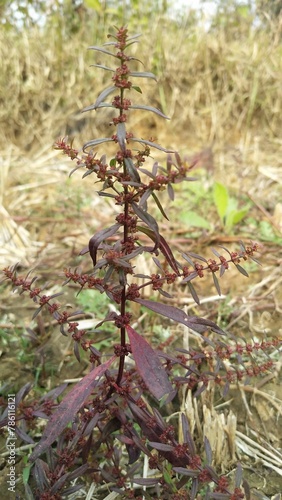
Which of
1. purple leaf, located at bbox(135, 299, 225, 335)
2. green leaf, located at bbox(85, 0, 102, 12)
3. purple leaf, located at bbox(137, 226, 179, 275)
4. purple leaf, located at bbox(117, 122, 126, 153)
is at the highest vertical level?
green leaf, located at bbox(85, 0, 102, 12)

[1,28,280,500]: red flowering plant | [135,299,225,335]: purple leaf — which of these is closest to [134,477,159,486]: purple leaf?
[1,28,280,500]: red flowering plant

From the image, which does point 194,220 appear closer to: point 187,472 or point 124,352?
point 124,352

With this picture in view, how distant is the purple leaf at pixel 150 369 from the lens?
3.15 feet

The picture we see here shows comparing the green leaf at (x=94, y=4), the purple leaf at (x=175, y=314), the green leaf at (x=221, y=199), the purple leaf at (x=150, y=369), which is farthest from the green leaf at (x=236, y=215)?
the green leaf at (x=94, y=4)

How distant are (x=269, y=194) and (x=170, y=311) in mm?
2178

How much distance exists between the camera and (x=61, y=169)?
11.7ft

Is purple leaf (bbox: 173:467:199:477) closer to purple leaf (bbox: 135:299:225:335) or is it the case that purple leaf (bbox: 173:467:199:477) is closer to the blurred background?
purple leaf (bbox: 135:299:225:335)

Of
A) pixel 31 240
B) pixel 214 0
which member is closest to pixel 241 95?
pixel 214 0

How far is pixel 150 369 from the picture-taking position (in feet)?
3.25

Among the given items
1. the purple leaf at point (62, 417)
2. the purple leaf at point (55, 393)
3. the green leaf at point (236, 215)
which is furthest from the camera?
the green leaf at point (236, 215)

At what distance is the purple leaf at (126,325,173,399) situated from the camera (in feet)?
3.15

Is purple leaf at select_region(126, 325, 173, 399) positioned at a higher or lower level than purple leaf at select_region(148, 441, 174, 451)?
higher

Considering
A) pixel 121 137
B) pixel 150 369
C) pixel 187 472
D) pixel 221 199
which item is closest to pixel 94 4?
pixel 221 199

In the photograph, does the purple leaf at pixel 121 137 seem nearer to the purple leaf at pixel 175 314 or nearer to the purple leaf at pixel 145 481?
the purple leaf at pixel 175 314
